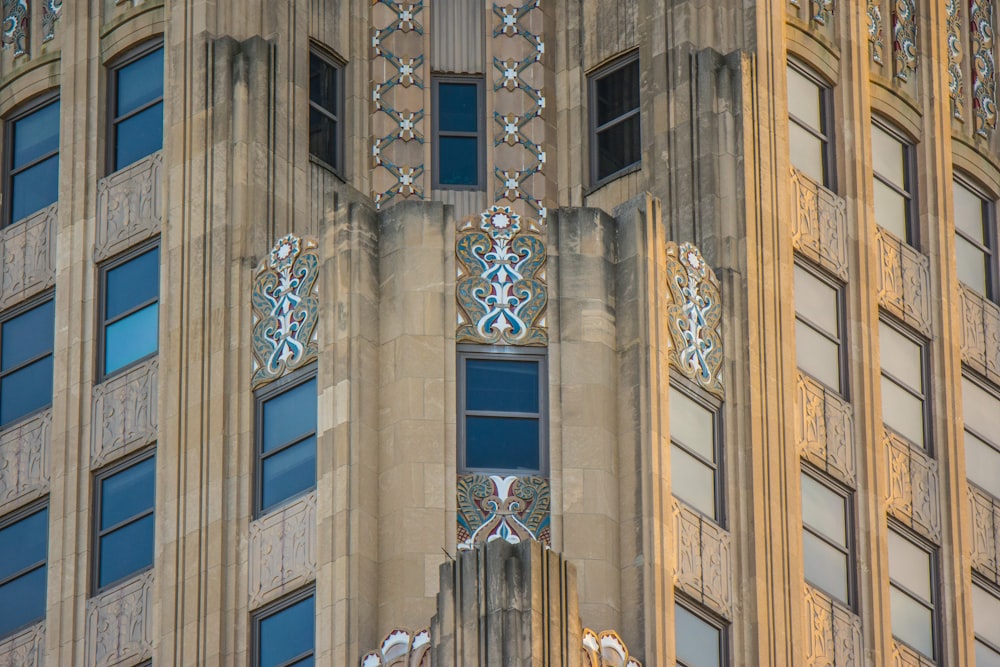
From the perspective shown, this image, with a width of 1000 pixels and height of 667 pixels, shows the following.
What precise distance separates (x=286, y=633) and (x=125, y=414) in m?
4.85

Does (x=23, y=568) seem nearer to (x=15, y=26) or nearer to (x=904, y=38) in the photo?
(x=15, y=26)

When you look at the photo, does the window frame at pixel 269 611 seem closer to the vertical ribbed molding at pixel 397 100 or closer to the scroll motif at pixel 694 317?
the scroll motif at pixel 694 317

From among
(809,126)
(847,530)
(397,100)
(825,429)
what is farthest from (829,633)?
(397,100)

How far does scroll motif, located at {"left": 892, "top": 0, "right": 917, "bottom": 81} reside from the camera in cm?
6147

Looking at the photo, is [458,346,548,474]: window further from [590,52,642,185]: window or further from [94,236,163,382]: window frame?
[94,236,163,382]: window frame

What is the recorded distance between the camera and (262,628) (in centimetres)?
5412

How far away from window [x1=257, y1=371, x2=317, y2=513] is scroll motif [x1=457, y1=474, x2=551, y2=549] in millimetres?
2006

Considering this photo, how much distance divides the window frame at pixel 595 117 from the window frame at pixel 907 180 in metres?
3.91

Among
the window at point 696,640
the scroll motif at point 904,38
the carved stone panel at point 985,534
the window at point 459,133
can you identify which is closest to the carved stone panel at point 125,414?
the window at point 459,133

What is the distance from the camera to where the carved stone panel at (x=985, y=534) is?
59.4m

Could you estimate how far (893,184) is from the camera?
60844mm

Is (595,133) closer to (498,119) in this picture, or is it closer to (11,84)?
(498,119)

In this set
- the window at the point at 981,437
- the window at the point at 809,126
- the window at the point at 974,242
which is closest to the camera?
the window at the point at 809,126

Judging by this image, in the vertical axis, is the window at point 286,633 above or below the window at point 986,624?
below
